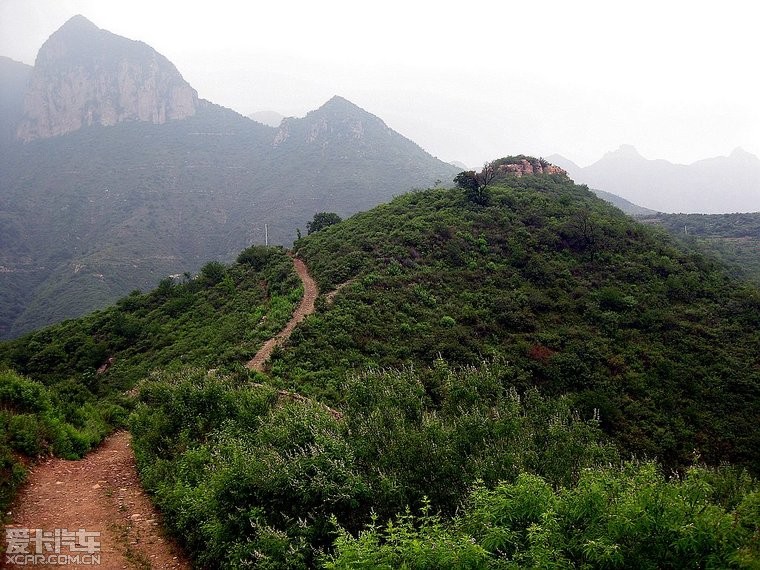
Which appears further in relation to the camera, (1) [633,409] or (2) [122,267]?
(2) [122,267]

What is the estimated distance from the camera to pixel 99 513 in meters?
8.20

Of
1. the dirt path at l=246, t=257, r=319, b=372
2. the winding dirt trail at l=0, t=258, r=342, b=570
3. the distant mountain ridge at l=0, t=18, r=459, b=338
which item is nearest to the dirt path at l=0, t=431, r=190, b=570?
the winding dirt trail at l=0, t=258, r=342, b=570

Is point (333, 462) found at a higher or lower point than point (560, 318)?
higher

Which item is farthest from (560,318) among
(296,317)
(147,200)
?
(147,200)

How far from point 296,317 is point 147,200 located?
503 ft

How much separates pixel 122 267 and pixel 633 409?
117 m

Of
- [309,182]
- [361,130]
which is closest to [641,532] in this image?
[309,182]

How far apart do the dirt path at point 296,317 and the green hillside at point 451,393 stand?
0.82m

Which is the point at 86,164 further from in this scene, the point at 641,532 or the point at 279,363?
the point at 641,532

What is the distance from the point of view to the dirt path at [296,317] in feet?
69.4

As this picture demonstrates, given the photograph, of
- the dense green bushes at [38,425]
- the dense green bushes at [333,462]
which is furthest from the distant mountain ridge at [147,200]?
the dense green bushes at [333,462]

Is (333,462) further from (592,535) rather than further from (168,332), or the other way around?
(168,332)

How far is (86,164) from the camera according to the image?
6752 inches

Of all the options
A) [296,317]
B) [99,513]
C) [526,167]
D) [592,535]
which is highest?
[526,167]
